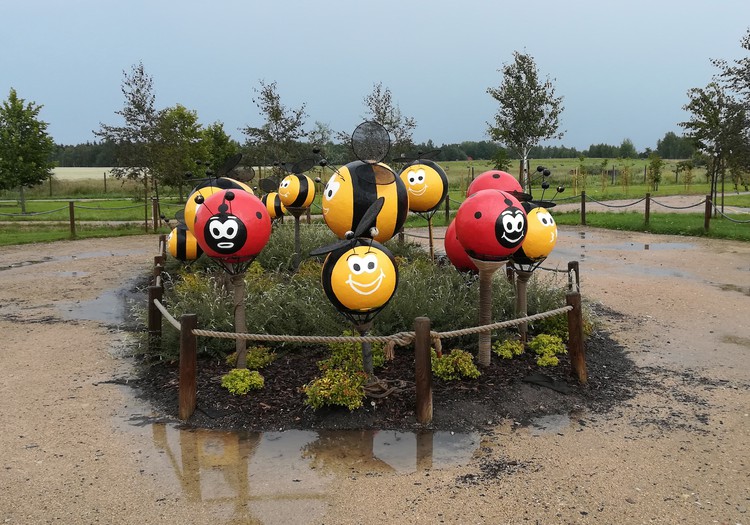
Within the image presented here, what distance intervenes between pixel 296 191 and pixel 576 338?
584cm

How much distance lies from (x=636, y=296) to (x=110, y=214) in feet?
73.9

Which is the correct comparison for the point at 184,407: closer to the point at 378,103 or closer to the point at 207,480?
the point at 207,480

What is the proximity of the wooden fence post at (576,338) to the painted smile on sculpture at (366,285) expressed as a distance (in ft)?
6.67

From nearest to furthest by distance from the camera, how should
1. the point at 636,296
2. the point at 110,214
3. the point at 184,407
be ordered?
the point at 184,407, the point at 636,296, the point at 110,214

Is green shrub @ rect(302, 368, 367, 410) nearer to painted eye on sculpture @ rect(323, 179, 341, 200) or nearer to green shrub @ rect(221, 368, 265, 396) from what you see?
green shrub @ rect(221, 368, 265, 396)

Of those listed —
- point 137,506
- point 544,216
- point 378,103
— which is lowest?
point 137,506

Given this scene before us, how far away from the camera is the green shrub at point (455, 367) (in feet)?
19.2

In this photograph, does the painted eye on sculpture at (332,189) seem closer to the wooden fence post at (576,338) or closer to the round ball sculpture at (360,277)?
the round ball sculpture at (360,277)

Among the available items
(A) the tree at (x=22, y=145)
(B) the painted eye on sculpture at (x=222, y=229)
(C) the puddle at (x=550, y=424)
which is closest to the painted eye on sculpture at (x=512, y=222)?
(C) the puddle at (x=550, y=424)

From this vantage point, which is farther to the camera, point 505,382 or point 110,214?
point 110,214

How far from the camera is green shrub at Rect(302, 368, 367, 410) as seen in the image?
521 cm

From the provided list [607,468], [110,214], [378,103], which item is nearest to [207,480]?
[607,468]

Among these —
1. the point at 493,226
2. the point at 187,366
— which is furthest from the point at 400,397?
the point at 187,366

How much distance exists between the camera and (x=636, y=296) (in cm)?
975
